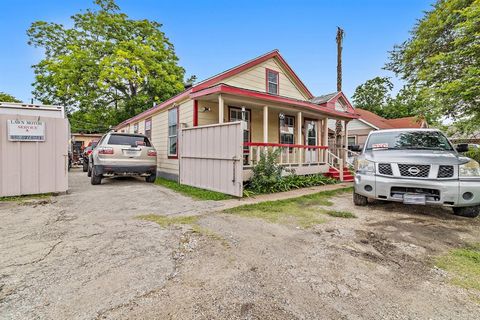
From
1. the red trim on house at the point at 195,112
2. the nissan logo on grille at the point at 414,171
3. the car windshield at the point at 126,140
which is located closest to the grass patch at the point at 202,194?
the car windshield at the point at 126,140

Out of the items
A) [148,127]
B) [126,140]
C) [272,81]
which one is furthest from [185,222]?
[148,127]

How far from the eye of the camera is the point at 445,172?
161 inches

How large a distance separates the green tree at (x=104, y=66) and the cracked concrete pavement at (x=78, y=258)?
17142mm

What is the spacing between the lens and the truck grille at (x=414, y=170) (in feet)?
13.7

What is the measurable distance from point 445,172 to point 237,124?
13.9 ft

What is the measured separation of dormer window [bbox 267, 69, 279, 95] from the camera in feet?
37.0

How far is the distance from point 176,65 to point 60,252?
23652 millimetres

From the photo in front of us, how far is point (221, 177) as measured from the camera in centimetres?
643

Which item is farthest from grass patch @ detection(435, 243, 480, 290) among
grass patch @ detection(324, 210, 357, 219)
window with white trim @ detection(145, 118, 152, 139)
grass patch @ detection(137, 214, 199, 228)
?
window with white trim @ detection(145, 118, 152, 139)

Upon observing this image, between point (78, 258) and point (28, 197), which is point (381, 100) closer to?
point (28, 197)

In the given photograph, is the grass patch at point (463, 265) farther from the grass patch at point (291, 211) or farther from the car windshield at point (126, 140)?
the car windshield at point (126, 140)

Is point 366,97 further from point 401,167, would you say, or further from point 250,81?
point 401,167

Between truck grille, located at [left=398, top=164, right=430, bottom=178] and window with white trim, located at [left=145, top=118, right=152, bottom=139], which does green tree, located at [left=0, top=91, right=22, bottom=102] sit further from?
truck grille, located at [left=398, top=164, right=430, bottom=178]

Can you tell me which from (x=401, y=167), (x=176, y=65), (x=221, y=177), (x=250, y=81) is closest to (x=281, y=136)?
(x=250, y=81)
